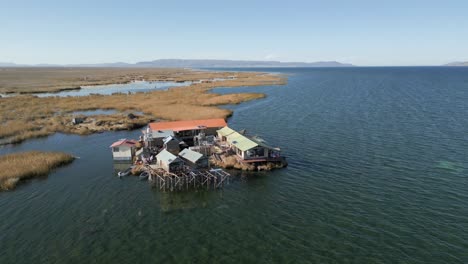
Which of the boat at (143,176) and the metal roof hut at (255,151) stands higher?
the metal roof hut at (255,151)

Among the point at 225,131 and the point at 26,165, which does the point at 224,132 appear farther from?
the point at 26,165

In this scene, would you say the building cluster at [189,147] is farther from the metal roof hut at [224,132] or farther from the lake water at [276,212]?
the lake water at [276,212]

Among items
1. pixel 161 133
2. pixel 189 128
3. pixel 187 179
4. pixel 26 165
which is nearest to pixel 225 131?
pixel 189 128

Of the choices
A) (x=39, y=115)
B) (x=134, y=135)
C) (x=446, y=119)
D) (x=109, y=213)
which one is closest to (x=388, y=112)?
(x=446, y=119)

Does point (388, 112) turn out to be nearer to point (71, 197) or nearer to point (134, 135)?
point (134, 135)

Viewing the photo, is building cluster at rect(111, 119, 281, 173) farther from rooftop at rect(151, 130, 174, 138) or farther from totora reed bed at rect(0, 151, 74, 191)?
totora reed bed at rect(0, 151, 74, 191)

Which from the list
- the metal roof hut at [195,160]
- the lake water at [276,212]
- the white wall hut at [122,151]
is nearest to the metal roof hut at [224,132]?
the lake water at [276,212]
